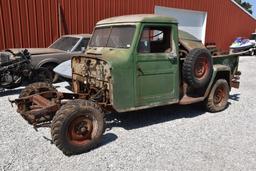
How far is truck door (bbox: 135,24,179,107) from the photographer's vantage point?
15.7 ft

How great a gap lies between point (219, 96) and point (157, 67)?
2155mm

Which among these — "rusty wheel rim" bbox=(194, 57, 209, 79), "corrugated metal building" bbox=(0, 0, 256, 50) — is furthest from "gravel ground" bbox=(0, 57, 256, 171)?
"corrugated metal building" bbox=(0, 0, 256, 50)

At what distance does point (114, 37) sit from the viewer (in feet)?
16.6

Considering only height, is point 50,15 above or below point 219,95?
above

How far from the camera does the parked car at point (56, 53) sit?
330 inches

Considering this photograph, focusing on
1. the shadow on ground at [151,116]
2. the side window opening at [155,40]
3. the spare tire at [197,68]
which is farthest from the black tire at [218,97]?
the side window opening at [155,40]

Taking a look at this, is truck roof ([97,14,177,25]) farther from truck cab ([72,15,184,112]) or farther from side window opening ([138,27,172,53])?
side window opening ([138,27,172,53])

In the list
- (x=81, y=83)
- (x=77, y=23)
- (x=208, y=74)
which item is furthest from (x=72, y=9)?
(x=208, y=74)

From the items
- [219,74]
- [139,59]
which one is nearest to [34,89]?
[139,59]

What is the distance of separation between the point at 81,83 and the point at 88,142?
5.33ft

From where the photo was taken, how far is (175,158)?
407 centimetres

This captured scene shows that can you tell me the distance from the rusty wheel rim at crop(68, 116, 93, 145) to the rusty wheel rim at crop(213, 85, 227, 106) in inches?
126

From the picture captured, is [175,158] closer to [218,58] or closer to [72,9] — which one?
[218,58]

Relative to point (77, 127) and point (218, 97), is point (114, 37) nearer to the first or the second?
point (77, 127)
